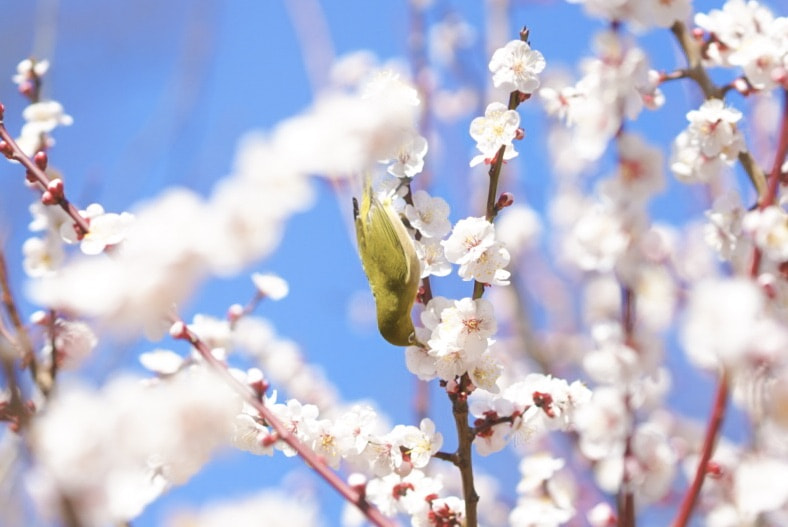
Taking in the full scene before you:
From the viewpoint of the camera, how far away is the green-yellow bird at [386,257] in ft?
2.89

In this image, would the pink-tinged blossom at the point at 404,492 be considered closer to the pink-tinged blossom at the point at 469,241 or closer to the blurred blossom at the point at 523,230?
the pink-tinged blossom at the point at 469,241

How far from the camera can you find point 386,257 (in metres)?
0.88

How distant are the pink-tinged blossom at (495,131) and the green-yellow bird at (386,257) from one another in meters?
0.17

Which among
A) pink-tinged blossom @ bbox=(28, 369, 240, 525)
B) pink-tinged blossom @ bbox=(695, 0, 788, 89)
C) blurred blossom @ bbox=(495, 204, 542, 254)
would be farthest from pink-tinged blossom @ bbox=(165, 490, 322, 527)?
blurred blossom @ bbox=(495, 204, 542, 254)

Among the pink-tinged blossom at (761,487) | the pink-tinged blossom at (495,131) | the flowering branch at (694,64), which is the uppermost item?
the flowering branch at (694,64)

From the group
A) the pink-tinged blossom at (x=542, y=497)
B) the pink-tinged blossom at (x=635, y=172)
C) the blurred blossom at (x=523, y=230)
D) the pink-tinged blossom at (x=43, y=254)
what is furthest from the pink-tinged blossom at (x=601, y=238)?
the blurred blossom at (x=523, y=230)

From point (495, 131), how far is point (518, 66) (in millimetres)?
91

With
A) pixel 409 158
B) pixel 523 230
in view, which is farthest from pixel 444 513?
pixel 523 230

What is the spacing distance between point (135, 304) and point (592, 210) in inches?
24.7

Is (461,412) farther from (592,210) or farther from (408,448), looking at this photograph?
(592,210)

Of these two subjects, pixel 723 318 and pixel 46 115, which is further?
pixel 46 115

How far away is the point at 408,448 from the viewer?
40.4 inches

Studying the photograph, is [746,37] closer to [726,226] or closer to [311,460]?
[726,226]

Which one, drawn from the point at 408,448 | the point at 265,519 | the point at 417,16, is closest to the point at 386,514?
the point at 408,448
